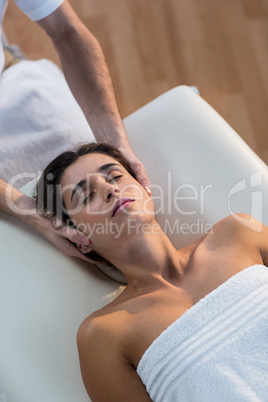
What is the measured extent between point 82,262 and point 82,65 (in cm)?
68

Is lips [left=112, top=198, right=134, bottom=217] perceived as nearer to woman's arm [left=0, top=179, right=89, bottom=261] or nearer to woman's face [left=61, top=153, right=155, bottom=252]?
woman's face [left=61, top=153, right=155, bottom=252]

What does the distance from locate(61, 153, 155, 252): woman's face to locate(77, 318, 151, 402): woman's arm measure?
9.2 inches

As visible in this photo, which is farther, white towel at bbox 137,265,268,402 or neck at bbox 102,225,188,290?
neck at bbox 102,225,188,290

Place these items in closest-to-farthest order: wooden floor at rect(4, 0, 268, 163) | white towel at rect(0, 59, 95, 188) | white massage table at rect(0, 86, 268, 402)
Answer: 1. white massage table at rect(0, 86, 268, 402)
2. white towel at rect(0, 59, 95, 188)
3. wooden floor at rect(4, 0, 268, 163)

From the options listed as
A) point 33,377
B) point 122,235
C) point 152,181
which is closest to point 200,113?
point 152,181

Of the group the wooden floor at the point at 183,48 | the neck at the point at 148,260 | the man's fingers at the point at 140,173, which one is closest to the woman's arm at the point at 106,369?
the neck at the point at 148,260

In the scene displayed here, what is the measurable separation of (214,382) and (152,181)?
63cm

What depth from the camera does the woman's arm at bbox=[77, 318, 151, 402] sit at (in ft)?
3.76

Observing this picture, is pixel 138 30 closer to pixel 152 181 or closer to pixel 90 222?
pixel 152 181

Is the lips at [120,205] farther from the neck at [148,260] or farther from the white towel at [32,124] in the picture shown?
the white towel at [32,124]

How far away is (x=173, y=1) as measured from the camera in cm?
259

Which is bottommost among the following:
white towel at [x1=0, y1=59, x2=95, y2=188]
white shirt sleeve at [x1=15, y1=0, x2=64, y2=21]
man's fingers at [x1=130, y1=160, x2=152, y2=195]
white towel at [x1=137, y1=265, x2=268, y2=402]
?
white towel at [x1=137, y1=265, x2=268, y2=402]

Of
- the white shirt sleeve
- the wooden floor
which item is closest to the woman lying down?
the white shirt sleeve

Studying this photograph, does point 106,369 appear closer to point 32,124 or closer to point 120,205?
point 120,205
